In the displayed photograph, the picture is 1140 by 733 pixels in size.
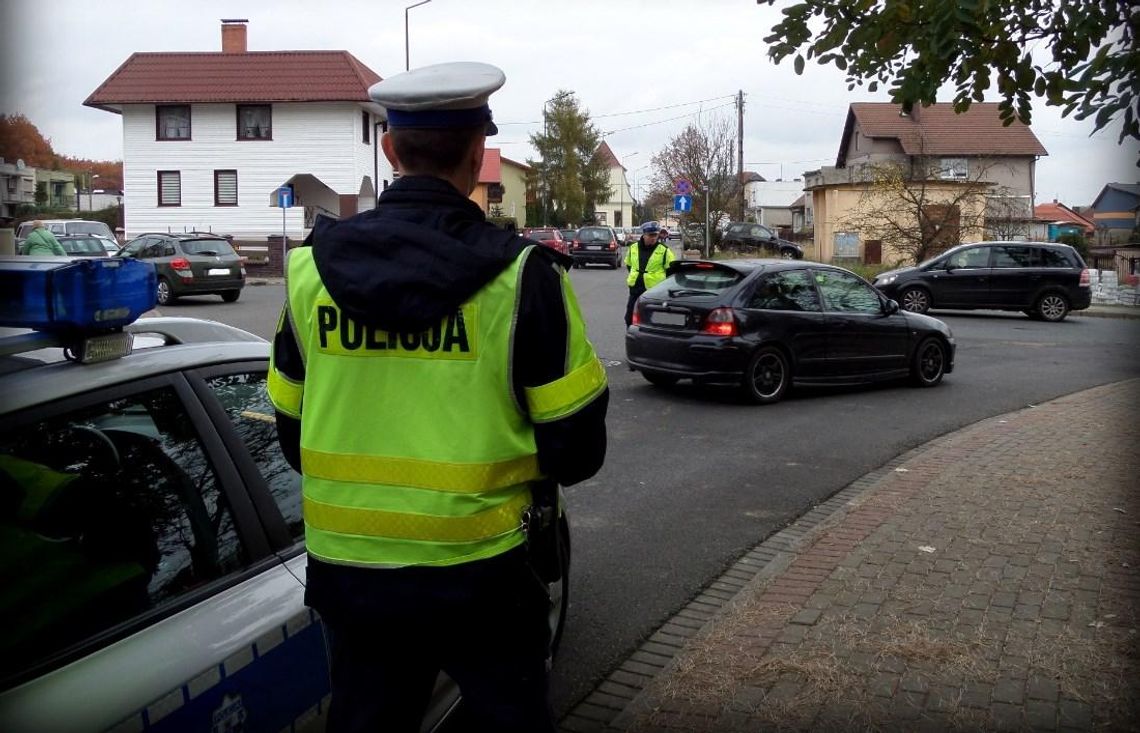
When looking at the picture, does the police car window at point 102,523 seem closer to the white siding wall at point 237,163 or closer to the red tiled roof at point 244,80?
the red tiled roof at point 244,80

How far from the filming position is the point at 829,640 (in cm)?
459

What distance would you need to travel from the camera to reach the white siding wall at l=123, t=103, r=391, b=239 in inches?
1715

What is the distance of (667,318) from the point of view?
461 inches

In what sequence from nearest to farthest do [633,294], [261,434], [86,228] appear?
[261,434] → [633,294] → [86,228]

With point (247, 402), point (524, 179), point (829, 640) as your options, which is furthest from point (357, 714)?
point (524, 179)

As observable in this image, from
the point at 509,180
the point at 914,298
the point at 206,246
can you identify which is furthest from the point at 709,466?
the point at 509,180

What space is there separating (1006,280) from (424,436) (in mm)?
24226

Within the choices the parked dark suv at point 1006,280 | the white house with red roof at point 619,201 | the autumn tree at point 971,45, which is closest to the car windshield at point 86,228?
the parked dark suv at point 1006,280

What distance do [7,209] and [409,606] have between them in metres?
1.82

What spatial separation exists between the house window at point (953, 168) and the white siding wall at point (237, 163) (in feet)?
70.5

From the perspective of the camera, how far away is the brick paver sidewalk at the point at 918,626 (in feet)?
13.0

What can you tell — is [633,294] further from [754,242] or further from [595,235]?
[754,242]

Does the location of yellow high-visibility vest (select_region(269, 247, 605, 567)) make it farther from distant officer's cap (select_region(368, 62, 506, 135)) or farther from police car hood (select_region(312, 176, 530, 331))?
distant officer's cap (select_region(368, 62, 506, 135))

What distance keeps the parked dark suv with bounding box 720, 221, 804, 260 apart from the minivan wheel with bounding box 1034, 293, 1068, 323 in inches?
935
